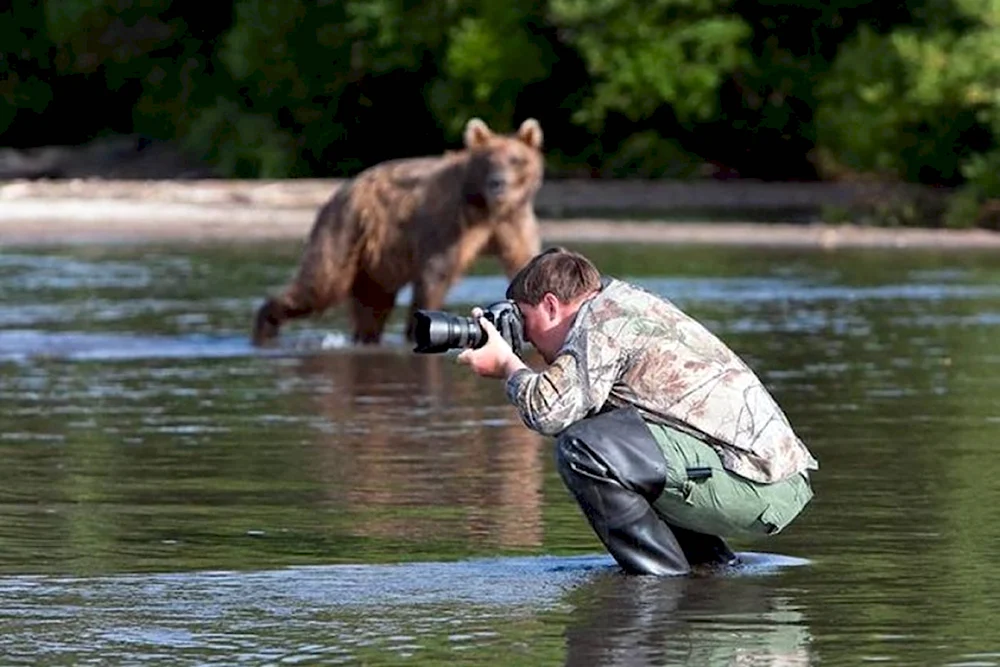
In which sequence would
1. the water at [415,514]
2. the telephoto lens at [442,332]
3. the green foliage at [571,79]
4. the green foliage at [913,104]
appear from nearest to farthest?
the water at [415,514] < the telephoto lens at [442,332] < the green foliage at [913,104] < the green foliage at [571,79]

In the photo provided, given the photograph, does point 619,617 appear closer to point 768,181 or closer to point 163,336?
point 163,336

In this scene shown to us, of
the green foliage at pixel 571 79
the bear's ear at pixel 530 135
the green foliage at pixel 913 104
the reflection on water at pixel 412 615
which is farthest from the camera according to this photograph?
the green foliage at pixel 571 79

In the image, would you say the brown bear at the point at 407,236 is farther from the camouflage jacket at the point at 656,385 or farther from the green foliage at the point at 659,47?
Answer: the green foliage at the point at 659,47

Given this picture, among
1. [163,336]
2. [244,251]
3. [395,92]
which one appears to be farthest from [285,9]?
[163,336]

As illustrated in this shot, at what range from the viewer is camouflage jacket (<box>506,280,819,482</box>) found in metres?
7.75

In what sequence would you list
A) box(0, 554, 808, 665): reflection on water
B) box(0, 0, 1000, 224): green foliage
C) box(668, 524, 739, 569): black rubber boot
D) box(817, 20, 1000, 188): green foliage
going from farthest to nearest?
box(0, 0, 1000, 224): green foliage < box(817, 20, 1000, 188): green foliage < box(668, 524, 739, 569): black rubber boot < box(0, 554, 808, 665): reflection on water

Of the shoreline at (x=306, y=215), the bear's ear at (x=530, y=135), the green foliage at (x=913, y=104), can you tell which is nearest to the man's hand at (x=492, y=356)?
the bear's ear at (x=530, y=135)

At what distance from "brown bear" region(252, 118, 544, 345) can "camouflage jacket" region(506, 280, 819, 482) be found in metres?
10.4

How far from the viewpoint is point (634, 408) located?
25.9 feet

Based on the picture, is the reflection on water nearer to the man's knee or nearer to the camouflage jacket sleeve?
the man's knee

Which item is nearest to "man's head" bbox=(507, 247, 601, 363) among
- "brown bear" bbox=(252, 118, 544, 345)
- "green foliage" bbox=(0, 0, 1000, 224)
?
"brown bear" bbox=(252, 118, 544, 345)

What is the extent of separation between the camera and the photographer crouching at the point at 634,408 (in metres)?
7.75

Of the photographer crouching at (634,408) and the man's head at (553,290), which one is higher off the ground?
the man's head at (553,290)

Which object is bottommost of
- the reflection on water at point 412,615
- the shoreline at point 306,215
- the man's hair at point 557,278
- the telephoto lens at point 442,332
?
the shoreline at point 306,215
